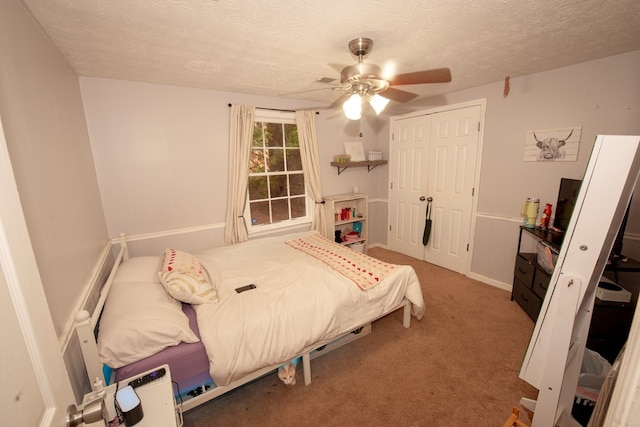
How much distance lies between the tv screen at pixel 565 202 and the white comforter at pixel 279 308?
5.14 feet

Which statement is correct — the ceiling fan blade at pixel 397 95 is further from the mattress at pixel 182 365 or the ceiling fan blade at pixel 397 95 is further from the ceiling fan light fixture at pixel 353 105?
the mattress at pixel 182 365

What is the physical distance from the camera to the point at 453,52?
205 centimetres

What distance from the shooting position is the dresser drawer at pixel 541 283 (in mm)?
2290

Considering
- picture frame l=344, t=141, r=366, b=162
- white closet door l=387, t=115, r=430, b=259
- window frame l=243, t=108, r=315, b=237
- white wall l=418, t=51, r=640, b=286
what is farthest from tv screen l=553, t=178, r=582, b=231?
window frame l=243, t=108, r=315, b=237

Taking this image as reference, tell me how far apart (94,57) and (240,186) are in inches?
63.8

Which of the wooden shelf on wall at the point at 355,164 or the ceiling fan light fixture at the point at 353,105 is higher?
Result: the ceiling fan light fixture at the point at 353,105

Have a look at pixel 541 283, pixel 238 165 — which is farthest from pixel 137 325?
pixel 541 283

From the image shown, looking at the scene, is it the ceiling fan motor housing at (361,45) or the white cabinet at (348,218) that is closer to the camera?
the ceiling fan motor housing at (361,45)

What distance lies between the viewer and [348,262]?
2404mm

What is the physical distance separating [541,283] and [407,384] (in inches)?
63.8

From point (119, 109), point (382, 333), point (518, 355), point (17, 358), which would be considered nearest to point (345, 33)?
point (17, 358)

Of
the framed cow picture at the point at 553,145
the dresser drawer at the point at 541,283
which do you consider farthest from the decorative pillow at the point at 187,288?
the framed cow picture at the point at 553,145

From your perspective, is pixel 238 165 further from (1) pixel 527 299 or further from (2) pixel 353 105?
(1) pixel 527 299

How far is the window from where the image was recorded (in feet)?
10.9
